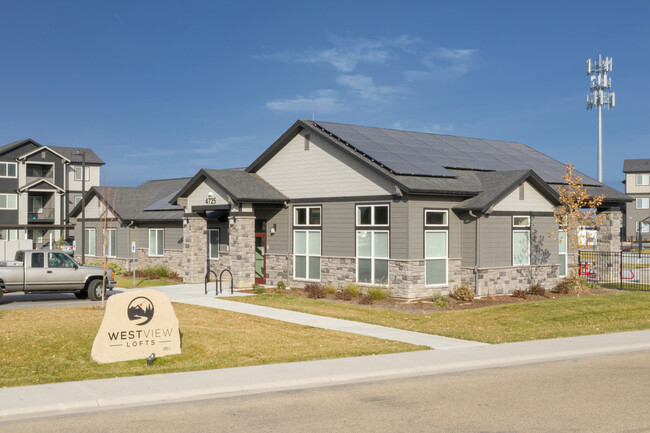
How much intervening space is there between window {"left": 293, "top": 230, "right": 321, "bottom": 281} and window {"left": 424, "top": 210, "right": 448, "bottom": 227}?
16.6 ft

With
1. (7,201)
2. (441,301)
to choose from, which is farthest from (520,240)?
(7,201)

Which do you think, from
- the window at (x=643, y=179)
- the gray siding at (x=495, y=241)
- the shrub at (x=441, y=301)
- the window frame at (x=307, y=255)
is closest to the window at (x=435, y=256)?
the shrub at (x=441, y=301)

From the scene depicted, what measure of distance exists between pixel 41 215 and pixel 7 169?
526 cm

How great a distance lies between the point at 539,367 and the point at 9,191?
Result: 190 ft

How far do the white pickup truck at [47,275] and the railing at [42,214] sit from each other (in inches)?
1639

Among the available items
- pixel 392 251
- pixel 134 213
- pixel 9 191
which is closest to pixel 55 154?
pixel 9 191

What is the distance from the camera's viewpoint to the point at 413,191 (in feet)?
77.1

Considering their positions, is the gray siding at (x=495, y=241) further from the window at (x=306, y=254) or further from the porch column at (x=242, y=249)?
the porch column at (x=242, y=249)

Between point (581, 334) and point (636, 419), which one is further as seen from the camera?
point (581, 334)

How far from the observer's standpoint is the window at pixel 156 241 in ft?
125

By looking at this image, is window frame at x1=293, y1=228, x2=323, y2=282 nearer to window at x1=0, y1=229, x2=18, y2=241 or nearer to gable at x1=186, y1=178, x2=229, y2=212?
gable at x1=186, y1=178, x2=229, y2=212

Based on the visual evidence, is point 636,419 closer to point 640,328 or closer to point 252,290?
point 640,328

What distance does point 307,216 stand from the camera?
2834 cm

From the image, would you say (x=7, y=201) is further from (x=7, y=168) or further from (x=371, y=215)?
(x=371, y=215)
